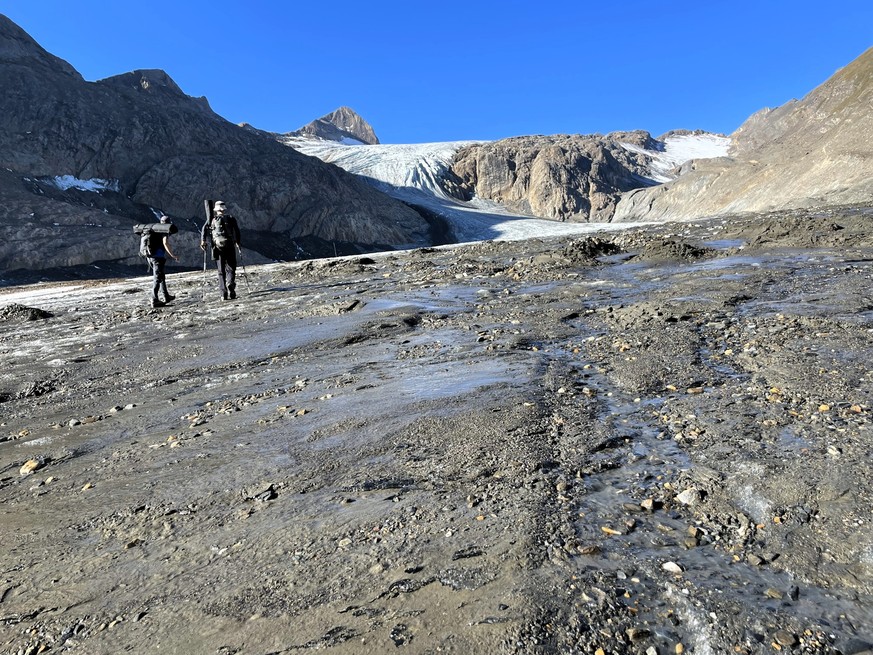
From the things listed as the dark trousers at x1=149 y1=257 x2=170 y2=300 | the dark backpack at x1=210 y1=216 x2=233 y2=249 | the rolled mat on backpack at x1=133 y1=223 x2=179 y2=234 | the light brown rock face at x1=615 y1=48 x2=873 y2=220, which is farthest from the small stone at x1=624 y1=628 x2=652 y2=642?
the light brown rock face at x1=615 y1=48 x2=873 y2=220

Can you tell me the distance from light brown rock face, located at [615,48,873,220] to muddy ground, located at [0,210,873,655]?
3100 centimetres

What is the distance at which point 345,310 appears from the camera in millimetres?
9297

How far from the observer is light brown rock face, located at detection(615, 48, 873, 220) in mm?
36719

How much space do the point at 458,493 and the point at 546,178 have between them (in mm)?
83947

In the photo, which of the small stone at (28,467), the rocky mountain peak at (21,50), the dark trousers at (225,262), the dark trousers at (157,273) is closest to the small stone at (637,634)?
the small stone at (28,467)

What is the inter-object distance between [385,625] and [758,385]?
3.38 meters

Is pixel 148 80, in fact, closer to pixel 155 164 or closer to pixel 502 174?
pixel 155 164

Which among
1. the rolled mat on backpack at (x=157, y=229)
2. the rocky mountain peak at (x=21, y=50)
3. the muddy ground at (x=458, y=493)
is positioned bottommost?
the muddy ground at (x=458, y=493)

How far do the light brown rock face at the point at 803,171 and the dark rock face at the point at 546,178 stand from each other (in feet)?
20.2

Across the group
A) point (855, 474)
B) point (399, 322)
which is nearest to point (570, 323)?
point (399, 322)

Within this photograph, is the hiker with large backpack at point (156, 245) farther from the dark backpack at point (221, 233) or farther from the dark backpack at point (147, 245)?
the dark backpack at point (221, 233)

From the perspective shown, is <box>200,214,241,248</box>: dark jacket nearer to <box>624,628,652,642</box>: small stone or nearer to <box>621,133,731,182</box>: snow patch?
<box>624,628,652,642</box>: small stone

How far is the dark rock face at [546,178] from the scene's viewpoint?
8019 centimetres

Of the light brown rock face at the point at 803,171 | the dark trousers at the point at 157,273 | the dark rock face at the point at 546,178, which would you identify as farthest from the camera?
the dark rock face at the point at 546,178
